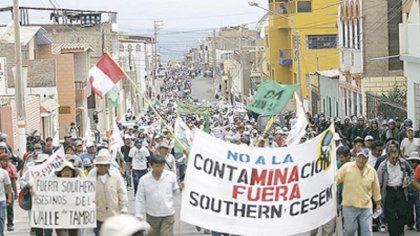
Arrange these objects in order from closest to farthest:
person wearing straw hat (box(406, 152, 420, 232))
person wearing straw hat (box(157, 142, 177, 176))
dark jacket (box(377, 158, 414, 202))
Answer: dark jacket (box(377, 158, 414, 202)) → person wearing straw hat (box(406, 152, 420, 232)) → person wearing straw hat (box(157, 142, 177, 176))

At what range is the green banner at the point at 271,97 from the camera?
67.1ft

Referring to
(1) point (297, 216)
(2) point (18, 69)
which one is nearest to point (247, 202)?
(1) point (297, 216)

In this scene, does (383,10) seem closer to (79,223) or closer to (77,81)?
(77,81)

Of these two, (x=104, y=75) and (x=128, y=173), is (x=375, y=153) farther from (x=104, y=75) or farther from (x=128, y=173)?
(x=128, y=173)

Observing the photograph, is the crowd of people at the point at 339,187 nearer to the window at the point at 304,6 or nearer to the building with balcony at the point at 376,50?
the building with balcony at the point at 376,50

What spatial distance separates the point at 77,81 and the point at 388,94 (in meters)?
20.1

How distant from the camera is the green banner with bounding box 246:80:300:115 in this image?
20453mm

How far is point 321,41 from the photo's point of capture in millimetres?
66625

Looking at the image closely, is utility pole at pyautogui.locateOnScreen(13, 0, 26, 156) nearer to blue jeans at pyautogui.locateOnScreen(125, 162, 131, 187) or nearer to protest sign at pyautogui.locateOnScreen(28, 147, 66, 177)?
blue jeans at pyautogui.locateOnScreen(125, 162, 131, 187)

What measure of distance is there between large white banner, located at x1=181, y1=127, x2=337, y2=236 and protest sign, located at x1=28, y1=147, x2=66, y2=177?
4.46 metres

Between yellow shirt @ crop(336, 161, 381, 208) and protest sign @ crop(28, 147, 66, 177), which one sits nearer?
yellow shirt @ crop(336, 161, 381, 208)

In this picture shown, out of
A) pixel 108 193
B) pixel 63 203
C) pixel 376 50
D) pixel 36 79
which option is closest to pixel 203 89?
pixel 36 79

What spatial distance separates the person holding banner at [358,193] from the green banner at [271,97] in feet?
23.6

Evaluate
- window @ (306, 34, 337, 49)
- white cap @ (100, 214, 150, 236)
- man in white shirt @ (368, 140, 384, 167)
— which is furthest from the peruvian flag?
window @ (306, 34, 337, 49)
